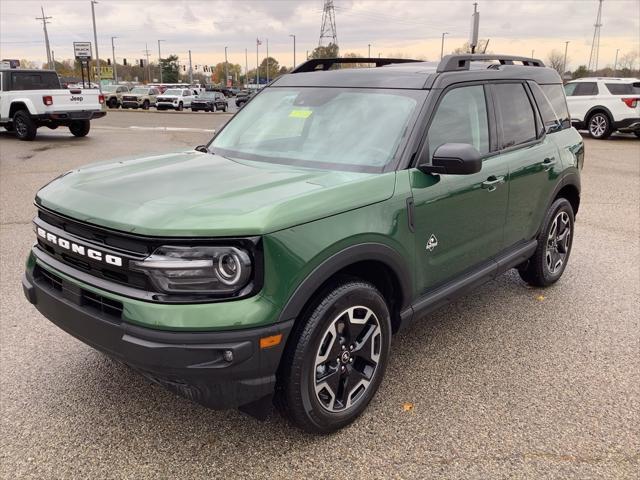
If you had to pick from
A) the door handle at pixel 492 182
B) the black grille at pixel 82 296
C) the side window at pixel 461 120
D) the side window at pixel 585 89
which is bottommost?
the black grille at pixel 82 296

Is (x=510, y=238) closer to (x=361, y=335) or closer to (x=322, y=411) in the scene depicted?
(x=361, y=335)

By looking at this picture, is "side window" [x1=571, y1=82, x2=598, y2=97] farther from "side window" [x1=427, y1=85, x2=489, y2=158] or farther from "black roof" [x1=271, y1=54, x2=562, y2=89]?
"side window" [x1=427, y1=85, x2=489, y2=158]

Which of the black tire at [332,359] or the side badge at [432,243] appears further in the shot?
the side badge at [432,243]

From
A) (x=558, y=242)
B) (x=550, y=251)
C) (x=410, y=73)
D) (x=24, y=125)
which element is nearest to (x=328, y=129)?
(x=410, y=73)

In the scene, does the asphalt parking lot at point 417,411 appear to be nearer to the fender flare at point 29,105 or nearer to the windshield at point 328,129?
the windshield at point 328,129

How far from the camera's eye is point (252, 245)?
92.4 inches

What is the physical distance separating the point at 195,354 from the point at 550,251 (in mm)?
3703

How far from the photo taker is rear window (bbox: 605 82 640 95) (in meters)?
17.2

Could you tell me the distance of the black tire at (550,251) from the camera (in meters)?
4.75

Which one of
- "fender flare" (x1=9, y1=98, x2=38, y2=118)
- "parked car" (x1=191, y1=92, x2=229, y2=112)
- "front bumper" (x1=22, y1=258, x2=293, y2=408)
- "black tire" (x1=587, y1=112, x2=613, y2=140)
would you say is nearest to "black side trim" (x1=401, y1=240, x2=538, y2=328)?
"front bumper" (x1=22, y1=258, x2=293, y2=408)

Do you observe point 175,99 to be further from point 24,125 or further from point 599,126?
point 599,126

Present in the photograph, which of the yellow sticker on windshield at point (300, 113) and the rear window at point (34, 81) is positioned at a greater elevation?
the rear window at point (34, 81)

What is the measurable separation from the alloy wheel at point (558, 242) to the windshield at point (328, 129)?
225 centimetres

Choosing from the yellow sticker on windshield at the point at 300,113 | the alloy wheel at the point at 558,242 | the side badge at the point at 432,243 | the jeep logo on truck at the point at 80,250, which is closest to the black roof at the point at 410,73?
the yellow sticker on windshield at the point at 300,113
